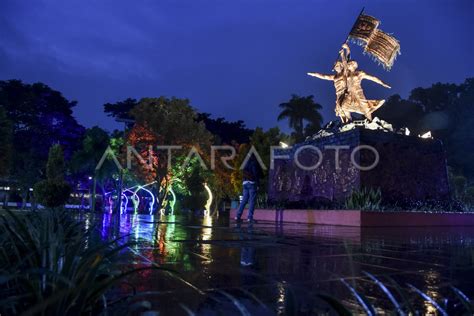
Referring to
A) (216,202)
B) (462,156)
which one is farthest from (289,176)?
(462,156)

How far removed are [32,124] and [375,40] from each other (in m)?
42.1

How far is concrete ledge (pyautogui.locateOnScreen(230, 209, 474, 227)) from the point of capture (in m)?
12.1

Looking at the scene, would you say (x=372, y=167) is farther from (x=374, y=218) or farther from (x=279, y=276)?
(x=279, y=276)

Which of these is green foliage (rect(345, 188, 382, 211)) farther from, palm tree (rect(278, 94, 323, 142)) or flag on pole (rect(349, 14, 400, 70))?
palm tree (rect(278, 94, 323, 142))

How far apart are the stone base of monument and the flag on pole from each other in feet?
11.8

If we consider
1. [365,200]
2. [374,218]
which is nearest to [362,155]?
[365,200]

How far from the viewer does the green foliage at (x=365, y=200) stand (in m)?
12.6

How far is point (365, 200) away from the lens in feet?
41.9

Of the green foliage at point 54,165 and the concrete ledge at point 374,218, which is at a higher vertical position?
the green foliage at point 54,165

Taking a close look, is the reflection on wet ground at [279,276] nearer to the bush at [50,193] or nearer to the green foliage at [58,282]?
the green foliage at [58,282]

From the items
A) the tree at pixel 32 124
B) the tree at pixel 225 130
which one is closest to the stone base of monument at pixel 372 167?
the tree at pixel 225 130

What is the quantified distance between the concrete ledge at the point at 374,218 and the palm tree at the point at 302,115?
1302 inches

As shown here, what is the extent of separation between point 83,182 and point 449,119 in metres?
43.2

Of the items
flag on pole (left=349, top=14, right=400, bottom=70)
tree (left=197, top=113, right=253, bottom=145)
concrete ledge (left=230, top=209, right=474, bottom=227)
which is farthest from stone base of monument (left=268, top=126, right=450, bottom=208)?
tree (left=197, top=113, right=253, bottom=145)
